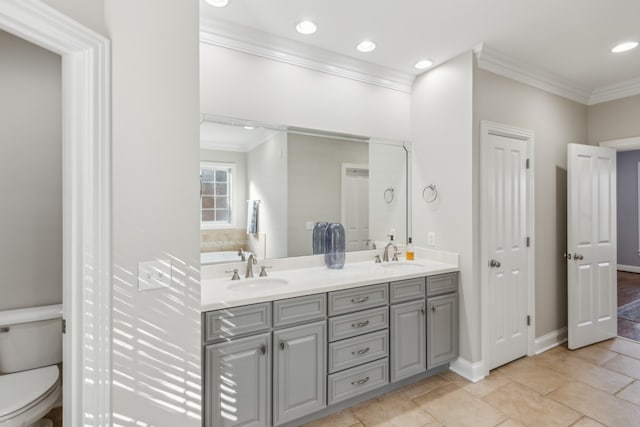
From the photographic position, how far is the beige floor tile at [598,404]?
2.04 metres

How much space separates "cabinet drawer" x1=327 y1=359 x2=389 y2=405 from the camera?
2.03 meters

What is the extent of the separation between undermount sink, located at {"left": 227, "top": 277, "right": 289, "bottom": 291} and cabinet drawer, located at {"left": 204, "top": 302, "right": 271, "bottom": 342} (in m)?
0.34

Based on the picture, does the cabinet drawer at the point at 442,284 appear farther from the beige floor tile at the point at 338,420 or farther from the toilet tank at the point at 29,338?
the toilet tank at the point at 29,338

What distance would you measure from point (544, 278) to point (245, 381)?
9.53ft

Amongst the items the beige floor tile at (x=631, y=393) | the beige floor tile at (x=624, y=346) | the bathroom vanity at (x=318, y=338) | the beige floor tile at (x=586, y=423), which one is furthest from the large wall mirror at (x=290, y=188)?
the beige floor tile at (x=624, y=346)

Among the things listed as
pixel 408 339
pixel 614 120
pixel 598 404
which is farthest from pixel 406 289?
pixel 614 120

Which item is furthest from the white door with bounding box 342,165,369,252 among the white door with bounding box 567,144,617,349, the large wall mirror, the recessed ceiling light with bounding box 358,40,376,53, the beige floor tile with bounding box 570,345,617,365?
the beige floor tile with bounding box 570,345,617,365

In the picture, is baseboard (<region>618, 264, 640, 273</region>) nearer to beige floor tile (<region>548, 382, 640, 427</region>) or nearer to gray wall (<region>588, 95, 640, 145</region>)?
gray wall (<region>588, 95, 640, 145</region>)

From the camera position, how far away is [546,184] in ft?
10.0

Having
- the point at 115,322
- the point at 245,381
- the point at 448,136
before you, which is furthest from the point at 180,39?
the point at 448,136

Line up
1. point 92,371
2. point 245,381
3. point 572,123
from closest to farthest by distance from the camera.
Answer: point 92,371, point 245,381, point 572,123

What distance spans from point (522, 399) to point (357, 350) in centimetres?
127

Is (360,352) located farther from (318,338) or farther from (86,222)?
(86,222)

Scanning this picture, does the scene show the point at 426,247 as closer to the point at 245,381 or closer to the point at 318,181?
the point at 318,181
